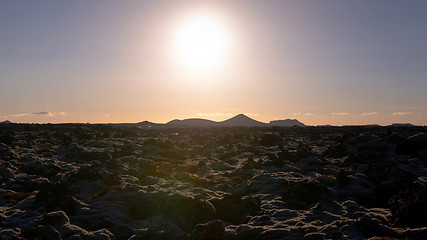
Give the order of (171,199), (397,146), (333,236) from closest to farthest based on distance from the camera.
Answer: (333,236) < (171,199) < (397,146)

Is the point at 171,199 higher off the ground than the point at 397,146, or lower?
lower

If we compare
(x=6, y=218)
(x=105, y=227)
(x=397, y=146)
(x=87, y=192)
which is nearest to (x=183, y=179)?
(x=87, y=192)

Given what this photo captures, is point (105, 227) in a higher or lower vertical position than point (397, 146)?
lower

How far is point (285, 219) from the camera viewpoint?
736 inches

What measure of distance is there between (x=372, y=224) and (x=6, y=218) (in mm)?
21401

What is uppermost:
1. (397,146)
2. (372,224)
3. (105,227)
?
(397,146)

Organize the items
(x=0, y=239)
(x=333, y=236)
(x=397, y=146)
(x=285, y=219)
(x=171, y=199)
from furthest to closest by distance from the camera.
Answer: (x=397, y=146) < (x=171, y=199) < (x=285, y=219) < (x=333, y=236) < (x=0, y=239)

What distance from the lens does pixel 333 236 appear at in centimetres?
1520

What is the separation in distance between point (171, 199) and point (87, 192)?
25.1ft

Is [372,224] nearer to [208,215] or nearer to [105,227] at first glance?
[208,215]

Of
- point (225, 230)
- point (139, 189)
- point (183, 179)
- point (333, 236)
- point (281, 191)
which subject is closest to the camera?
point (333, 236)

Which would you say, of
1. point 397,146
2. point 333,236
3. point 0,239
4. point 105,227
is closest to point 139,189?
point 105,227

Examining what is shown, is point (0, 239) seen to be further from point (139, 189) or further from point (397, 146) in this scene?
point (397, 146)

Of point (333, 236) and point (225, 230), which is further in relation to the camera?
point (225, 230)
